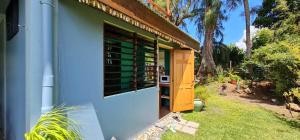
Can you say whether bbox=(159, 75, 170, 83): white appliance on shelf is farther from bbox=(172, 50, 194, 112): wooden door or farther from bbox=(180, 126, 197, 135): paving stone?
bbox=(180, 126, 197, 135): paving stone

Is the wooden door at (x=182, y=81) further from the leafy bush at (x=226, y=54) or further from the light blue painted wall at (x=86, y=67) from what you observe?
the leafy bush at (x=226, y=54)

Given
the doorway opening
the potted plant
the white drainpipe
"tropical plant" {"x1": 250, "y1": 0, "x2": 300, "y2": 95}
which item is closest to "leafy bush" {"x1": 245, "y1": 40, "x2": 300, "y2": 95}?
"tropical plant" {"x1": 250, "y1": 0, "x2": 300, "y2": 95}

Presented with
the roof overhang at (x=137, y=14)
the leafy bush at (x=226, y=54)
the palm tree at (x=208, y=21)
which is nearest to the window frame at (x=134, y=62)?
the roof overhang at (x=137, y=14)

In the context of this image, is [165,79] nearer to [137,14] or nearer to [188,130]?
[188,130]

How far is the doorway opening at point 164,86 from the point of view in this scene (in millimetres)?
7074

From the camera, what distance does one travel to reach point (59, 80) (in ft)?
7.07

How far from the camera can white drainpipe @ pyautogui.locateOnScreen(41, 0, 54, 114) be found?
1.93m

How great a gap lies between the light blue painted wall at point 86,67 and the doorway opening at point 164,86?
314cm

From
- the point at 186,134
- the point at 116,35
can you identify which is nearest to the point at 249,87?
the point at 186,134

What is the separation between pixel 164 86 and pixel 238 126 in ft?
9.33

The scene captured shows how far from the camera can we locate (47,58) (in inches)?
76.9

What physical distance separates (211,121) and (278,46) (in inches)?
248

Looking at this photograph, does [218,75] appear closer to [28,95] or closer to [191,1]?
[191,1]

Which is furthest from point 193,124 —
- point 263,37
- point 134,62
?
point 263,37
